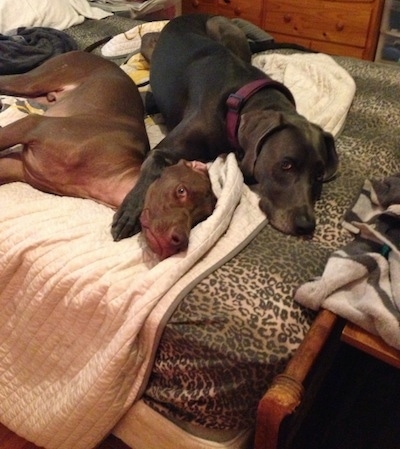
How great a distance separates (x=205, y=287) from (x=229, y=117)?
0.71 m

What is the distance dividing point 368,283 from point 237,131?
68 cm

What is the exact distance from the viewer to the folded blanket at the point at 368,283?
107 cm

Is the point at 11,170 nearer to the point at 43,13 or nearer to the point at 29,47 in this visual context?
the point at 29,47

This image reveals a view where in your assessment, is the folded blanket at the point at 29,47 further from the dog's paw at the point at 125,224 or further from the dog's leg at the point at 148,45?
the dog's paw at the point at 125,224

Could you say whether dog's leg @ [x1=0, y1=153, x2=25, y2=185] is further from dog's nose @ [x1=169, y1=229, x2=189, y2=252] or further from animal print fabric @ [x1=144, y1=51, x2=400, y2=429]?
animal print fabric @ [x1=144, y1=51, x2=400, y2=429]

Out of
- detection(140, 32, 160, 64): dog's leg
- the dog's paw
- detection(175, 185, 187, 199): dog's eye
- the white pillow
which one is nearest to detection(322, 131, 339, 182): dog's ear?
detection(175, 185, 187, 199): dog's eye

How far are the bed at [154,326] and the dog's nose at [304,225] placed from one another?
→ 0.03 metres

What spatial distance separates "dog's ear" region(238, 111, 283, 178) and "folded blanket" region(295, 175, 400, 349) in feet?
1.28

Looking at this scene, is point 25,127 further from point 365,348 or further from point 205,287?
point 365,348

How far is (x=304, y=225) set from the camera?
1370 millimetres

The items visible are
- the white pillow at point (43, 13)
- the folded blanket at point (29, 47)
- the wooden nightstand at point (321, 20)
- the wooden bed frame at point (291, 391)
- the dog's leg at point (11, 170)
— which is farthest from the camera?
the wooden nightstand at point (321, 20)


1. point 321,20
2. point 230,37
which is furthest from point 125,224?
point 321,20

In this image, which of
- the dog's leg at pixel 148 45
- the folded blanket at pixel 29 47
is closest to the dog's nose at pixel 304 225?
the dog's leg at pixel 148 45

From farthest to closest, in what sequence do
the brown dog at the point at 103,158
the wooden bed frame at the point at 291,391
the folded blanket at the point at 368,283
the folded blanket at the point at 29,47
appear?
the folded blanket at the point at 29,47, the brown dog at the point at 103,158, the folded blanket at the point at 368,283, the wooden bed frame at the point at 291,391
